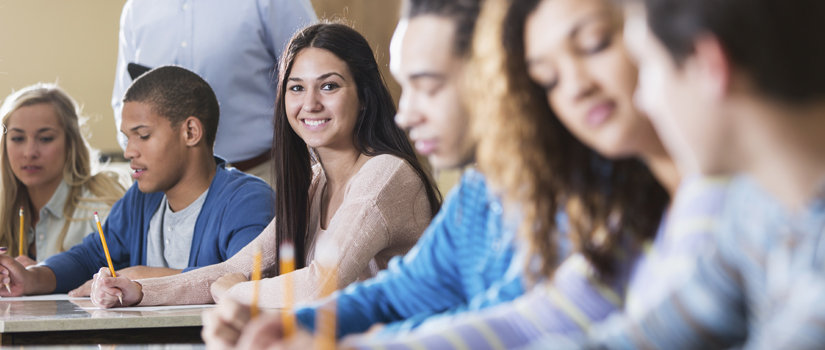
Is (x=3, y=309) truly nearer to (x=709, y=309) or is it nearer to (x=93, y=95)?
(x=709, y=309)

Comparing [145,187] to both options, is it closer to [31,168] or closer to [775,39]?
[31,168]

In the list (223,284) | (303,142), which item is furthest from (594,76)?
(303,142)

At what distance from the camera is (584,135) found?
68cm

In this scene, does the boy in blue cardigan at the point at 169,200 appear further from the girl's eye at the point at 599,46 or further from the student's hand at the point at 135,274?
the girl's eye at the point at 599,46

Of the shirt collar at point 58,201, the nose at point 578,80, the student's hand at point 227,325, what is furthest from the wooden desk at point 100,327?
the shirt collar at point 58,201

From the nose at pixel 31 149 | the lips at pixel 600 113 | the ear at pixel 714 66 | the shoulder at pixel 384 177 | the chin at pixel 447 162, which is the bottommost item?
the shoulder at pixel 384 177

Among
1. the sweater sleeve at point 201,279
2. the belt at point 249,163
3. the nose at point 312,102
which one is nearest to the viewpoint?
the sweater sleeve at point 201,279

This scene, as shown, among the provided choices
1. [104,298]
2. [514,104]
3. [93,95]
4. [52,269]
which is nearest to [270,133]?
[52,269]

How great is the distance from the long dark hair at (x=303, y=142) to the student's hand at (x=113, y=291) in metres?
0.29

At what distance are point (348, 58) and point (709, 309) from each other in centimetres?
141

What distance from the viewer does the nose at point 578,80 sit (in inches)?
26.3

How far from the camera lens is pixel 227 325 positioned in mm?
829

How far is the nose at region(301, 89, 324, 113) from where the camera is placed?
1.83 m

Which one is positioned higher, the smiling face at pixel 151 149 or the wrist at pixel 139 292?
the smiling face at pixel 151 149
